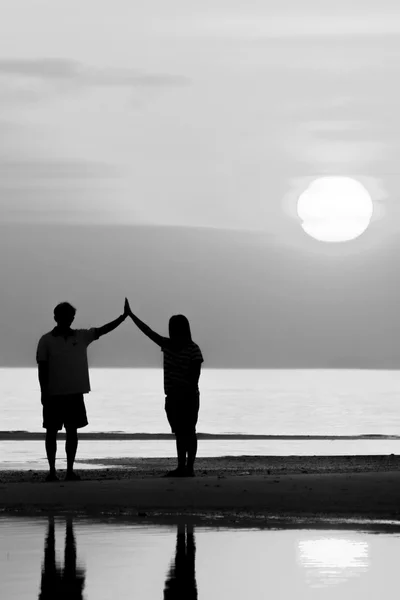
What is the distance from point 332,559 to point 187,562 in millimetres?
1146

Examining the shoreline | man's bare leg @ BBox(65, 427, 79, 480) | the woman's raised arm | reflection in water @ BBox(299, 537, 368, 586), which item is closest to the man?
man's bare leg @ BBox(65, 427, 79, 480)

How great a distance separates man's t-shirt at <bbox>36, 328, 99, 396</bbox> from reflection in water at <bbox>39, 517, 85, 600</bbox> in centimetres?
481

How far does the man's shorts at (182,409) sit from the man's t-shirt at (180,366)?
9cm

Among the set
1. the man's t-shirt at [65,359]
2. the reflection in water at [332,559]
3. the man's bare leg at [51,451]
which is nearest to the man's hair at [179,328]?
the man's t-shirt at [65,359]

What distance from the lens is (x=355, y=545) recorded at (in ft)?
34.4

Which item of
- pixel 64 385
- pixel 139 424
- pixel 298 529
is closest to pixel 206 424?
pixel 139 424

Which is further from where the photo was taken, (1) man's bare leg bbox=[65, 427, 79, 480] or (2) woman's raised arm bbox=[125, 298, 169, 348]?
(2) woman's raised arm bbox=[125, 298, 169, 348]

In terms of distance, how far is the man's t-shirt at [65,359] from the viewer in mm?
15320

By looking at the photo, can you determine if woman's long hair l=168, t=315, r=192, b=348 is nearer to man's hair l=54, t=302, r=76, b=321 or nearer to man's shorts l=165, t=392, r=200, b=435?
man's shorts l=165, t=392, r=200, b=435

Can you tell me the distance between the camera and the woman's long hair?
15.6 metres

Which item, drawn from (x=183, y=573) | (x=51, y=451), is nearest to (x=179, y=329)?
(x=51, y=451)

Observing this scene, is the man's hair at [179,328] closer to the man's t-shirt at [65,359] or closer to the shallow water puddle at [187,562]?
the man's t-shirt at [65,359]

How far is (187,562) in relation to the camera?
31.4 feet

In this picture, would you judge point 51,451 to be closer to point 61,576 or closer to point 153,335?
point 153,335
